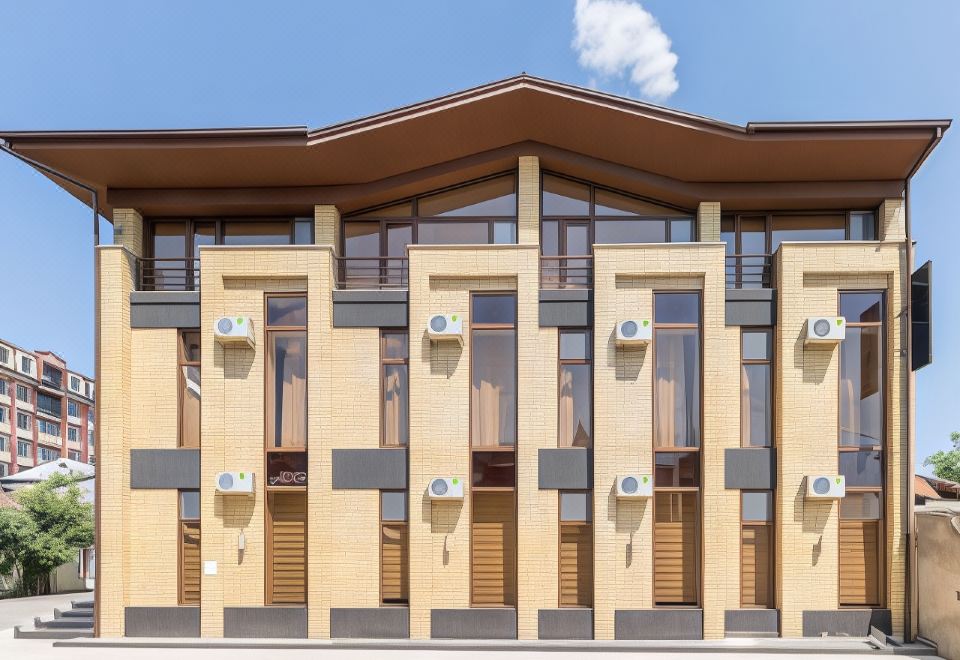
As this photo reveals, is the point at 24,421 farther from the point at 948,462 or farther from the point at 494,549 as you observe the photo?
the point at 948,462

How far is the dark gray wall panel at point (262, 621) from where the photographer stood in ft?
41.9

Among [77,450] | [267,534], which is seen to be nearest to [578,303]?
[267,534]

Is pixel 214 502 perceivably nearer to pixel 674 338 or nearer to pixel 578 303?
pixel 578 303

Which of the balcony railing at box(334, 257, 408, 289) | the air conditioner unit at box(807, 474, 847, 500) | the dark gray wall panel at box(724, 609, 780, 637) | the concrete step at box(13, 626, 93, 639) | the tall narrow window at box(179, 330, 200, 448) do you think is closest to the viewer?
the air conditioner unit at box(807, 474, 847, 500)

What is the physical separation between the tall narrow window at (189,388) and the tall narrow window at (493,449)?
5.52 metres

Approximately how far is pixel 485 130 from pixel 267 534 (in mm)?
8938

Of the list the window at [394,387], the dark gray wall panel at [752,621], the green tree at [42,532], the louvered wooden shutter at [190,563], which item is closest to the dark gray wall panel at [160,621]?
the louvered wooden shutter at [190,563]

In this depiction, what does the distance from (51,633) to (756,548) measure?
14.0 m

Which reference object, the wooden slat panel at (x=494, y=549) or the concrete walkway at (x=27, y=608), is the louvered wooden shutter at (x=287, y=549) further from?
the concrete walkway at (x=27, y=608)

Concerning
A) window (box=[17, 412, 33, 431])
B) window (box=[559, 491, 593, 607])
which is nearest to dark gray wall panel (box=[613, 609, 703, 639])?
window (box=[559, 491, 593, 607])

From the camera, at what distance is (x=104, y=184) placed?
1372 centimetres

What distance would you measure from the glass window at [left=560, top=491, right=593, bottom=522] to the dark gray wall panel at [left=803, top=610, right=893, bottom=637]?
4430 millimetres

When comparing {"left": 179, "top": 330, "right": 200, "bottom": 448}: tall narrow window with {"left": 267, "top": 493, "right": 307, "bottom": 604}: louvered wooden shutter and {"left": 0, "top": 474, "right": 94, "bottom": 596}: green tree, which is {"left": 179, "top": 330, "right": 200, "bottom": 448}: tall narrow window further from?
{"left": 0, "top": 474, "right": 94, "bottom": 596}: green tree

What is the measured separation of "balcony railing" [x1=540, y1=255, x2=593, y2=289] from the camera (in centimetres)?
1369
